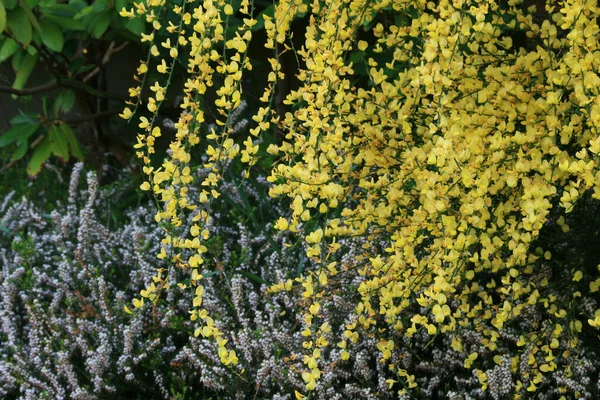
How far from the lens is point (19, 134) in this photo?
3252 mm

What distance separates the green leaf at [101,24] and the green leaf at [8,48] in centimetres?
37

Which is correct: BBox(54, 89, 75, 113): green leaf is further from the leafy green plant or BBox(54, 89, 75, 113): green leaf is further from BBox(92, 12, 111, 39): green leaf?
BBox(92, 12, 111, 39): green leaf

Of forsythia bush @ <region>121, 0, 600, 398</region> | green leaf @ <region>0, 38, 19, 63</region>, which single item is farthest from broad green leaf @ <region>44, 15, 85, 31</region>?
forsythia bush @ <region>121, 0, 600, 398</region>

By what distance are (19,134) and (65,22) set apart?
0.63m

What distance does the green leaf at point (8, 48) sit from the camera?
2988 mm

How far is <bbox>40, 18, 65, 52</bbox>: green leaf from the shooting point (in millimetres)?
2723

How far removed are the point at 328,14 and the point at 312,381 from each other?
27.4 inches

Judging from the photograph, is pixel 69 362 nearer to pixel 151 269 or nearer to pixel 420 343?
pixel 151 269

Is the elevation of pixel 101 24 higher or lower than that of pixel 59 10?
lower

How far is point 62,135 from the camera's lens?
3.23 meters

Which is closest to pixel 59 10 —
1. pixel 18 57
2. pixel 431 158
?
pixel 18 57

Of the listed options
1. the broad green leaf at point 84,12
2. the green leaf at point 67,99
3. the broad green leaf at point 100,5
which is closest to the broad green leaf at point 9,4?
the broad green leaf at point 100,5

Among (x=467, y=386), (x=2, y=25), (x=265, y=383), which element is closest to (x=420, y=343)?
(x=467, y=386)

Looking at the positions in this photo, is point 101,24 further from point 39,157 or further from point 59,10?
point 39,157
